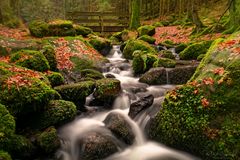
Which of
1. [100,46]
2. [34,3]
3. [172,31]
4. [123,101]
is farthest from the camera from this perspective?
[34,3]

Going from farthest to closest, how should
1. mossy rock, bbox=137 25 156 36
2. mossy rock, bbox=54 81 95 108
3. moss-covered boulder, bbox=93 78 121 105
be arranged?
mossy rock, bbox=137 25 156 36 < moss-covered boulder, bbox=93 78 121 105 < mossy rock, bbox=54 81 95 108

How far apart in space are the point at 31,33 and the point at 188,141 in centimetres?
1360

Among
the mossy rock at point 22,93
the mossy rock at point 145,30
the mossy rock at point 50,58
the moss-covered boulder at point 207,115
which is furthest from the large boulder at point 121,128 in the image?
the mossy rock at point 145,30

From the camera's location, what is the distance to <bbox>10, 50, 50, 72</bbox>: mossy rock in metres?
10.1

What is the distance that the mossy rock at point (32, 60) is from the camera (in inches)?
399

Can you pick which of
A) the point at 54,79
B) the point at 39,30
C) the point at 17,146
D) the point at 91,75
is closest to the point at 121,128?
the point at 17,146

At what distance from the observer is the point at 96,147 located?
682 centimetres

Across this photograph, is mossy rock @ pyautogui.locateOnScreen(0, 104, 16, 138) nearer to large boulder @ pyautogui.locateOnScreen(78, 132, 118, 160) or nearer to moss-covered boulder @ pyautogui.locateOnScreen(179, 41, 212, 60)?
large boulder @ pyautogui.locateOnScreen(78, 132, 118, 160)

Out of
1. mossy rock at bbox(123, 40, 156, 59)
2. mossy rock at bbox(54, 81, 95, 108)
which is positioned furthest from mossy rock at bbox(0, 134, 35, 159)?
mossy rock at bbox(123, 40, 156, 59)

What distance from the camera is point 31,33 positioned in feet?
57.2

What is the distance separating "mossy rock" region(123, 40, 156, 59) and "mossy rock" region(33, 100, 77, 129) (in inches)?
346

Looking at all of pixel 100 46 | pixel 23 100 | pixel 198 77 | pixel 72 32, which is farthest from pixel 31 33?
pixel 198 77

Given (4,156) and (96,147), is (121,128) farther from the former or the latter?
(4,156)

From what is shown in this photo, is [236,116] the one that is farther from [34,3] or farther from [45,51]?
[34,3]
